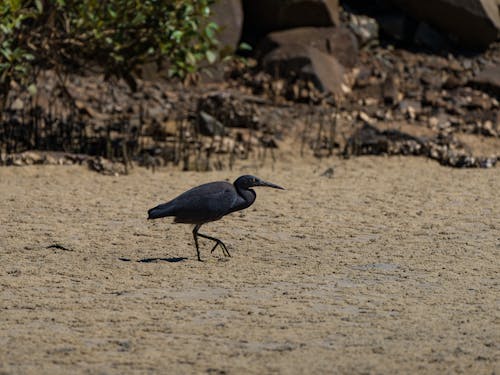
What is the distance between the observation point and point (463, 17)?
16.1m

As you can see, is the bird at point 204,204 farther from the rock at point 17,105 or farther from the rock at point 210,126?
the rock at point 17,105

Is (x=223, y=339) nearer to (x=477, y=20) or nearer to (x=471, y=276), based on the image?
(x=471, y=276)

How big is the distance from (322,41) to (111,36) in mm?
4653

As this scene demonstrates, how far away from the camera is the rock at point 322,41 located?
49.2 feet

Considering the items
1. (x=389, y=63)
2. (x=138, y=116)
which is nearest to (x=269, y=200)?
(x=138, y=116)

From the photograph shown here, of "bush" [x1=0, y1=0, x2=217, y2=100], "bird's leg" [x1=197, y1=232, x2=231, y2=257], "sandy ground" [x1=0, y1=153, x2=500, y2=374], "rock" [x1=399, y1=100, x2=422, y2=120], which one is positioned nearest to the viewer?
"sandy ground" [x1=0, y1=153, x2=500, y2=374]

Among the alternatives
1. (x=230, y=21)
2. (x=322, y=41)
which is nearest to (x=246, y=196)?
(x=230, y=21)

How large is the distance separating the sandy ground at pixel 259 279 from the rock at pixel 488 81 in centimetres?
452

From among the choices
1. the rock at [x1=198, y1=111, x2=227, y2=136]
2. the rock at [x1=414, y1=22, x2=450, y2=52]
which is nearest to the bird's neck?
the rock at [x1=198, y1=111, x2=227, y2=136]

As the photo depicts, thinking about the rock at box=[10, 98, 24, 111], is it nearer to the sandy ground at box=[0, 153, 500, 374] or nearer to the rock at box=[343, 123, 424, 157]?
the sandy ground at box=[0, 153, 500, 374]

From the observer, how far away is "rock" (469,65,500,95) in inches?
589

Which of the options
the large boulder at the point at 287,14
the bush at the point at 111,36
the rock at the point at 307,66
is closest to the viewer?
the bush at the point at 111,36

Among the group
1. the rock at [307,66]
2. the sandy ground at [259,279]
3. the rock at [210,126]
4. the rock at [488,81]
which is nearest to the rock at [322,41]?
the rock at [307,66]

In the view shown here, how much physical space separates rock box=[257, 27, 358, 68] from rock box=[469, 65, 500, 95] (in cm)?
181
